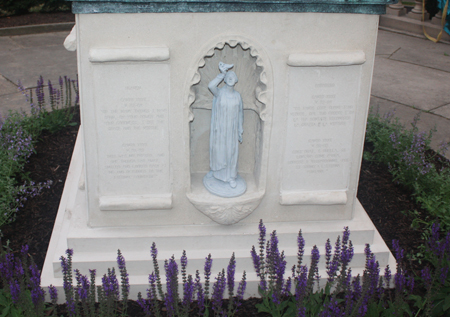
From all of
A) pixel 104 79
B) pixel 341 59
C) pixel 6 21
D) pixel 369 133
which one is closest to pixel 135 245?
pixel 104 79

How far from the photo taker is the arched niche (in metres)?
3.66

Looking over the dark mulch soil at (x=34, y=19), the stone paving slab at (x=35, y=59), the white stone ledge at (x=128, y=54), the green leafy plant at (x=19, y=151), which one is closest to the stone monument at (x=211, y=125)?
the white stone ledge at (x=128, y=54)

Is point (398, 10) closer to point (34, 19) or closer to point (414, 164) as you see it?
point (414, 164)

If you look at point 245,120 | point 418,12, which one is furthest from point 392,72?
point 245,120

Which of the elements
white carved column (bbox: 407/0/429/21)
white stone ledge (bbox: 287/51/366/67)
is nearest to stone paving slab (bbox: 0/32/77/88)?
white stone ledge (bbox: 287/51/366/67)

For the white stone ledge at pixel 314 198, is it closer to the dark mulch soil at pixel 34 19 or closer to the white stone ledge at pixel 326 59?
the white stone ledge at pixel 326 59

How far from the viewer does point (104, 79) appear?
345 cm

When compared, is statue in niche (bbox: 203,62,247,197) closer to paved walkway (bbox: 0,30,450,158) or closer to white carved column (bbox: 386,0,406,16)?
paved walkway (bbox: 0,30,450,158)

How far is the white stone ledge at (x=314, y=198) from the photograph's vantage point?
391cm

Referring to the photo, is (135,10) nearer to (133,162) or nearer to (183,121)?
(183,121)

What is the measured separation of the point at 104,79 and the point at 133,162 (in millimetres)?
625

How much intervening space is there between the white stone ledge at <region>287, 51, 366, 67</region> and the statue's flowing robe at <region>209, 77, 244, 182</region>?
0.50 m

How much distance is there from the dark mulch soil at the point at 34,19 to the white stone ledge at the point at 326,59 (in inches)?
343

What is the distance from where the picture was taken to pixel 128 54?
335cm
